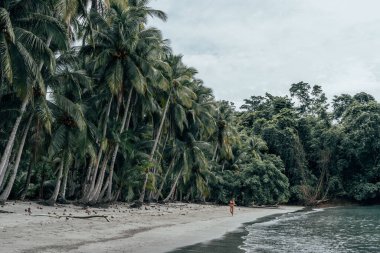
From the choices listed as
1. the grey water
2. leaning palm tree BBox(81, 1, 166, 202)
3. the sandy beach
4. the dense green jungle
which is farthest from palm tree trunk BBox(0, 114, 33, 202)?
the grey water

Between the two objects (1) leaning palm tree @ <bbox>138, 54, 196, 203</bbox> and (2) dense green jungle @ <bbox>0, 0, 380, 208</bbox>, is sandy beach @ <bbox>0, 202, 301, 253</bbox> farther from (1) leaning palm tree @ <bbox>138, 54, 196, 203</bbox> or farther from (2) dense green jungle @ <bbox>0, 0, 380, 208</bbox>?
(1) leaning palm tree @ <bbox>138, 54, 196, 203</bbox>

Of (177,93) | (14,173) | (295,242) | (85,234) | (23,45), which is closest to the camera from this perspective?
(85,234)

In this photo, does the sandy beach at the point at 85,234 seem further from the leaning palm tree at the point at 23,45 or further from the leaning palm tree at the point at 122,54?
the leaning palm tree at the point at 122,54

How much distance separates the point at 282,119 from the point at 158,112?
3042 centimetres

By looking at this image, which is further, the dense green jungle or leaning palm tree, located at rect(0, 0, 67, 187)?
the dense green jungle

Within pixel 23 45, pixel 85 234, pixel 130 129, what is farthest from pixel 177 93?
pixel 85 234

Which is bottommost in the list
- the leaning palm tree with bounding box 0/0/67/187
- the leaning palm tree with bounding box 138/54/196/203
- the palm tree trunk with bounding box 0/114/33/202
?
the palm tree trunk with bounding box 0/114/33/202

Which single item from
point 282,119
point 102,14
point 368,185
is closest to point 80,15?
point 102,14

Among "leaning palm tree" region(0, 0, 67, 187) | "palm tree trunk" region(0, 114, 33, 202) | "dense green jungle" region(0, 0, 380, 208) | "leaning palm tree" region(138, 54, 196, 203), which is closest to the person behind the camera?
"leaning palm tree" region(0, 0, 67, 187)

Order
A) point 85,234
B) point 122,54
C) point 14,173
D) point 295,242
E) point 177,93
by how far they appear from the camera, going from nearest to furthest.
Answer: point 85,234 < point 295,242 < point 14,173 < point 122,54 < point 177,93

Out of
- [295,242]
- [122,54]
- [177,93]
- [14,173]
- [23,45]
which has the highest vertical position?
[122,54]

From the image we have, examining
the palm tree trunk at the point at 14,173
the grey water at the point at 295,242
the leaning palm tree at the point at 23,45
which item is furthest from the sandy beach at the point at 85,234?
the leaning palm tree at the point at 23,45

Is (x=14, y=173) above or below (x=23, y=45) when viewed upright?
below

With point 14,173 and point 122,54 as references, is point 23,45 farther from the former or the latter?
point 122,54
